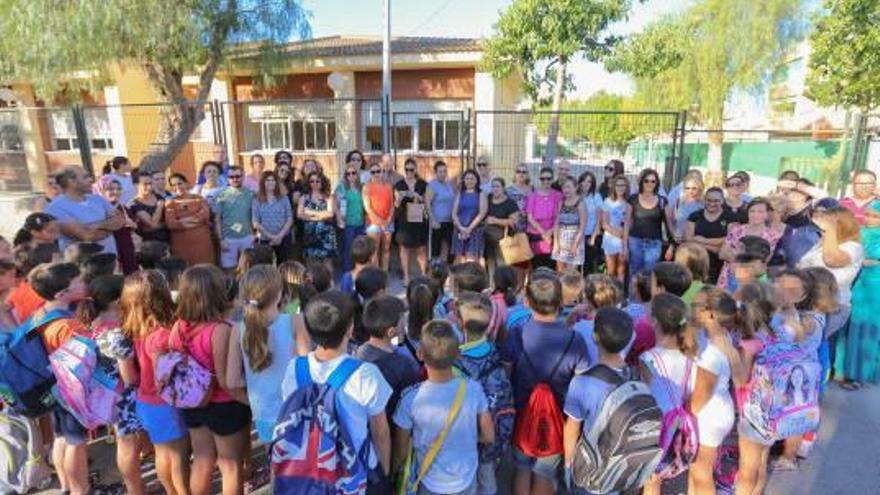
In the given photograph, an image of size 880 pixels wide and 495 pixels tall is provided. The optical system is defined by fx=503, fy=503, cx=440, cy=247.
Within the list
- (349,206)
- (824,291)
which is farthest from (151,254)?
(824,291)

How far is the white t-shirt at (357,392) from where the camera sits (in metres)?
2.02

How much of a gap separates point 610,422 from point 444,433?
0.70 metres

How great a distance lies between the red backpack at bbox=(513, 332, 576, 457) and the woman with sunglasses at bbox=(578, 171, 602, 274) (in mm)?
3592

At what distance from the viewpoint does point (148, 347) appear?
7.76 feet

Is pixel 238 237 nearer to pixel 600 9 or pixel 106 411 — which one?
pixel 106 411

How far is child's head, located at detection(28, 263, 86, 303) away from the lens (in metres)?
2.49

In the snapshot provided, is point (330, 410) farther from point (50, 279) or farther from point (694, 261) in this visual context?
point (694, 261)

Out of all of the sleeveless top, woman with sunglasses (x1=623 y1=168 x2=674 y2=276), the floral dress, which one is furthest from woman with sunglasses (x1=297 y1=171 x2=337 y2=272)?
woman with sunglasses (x1=623 y1=168 x2=674 y2=276)

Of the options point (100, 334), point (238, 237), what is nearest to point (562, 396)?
point (100, 334)

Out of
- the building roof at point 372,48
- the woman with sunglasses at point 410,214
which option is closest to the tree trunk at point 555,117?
the building roof at point 372,48

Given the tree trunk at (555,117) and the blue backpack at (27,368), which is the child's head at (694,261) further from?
the tree trunk at (555,117)

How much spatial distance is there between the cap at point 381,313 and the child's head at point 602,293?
1195 millimetres

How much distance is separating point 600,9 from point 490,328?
471 inches

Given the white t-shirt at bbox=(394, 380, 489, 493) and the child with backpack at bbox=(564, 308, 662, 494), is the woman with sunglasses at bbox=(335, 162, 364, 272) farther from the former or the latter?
the child with backpack at bbox=(564, 308, 662, 494)
